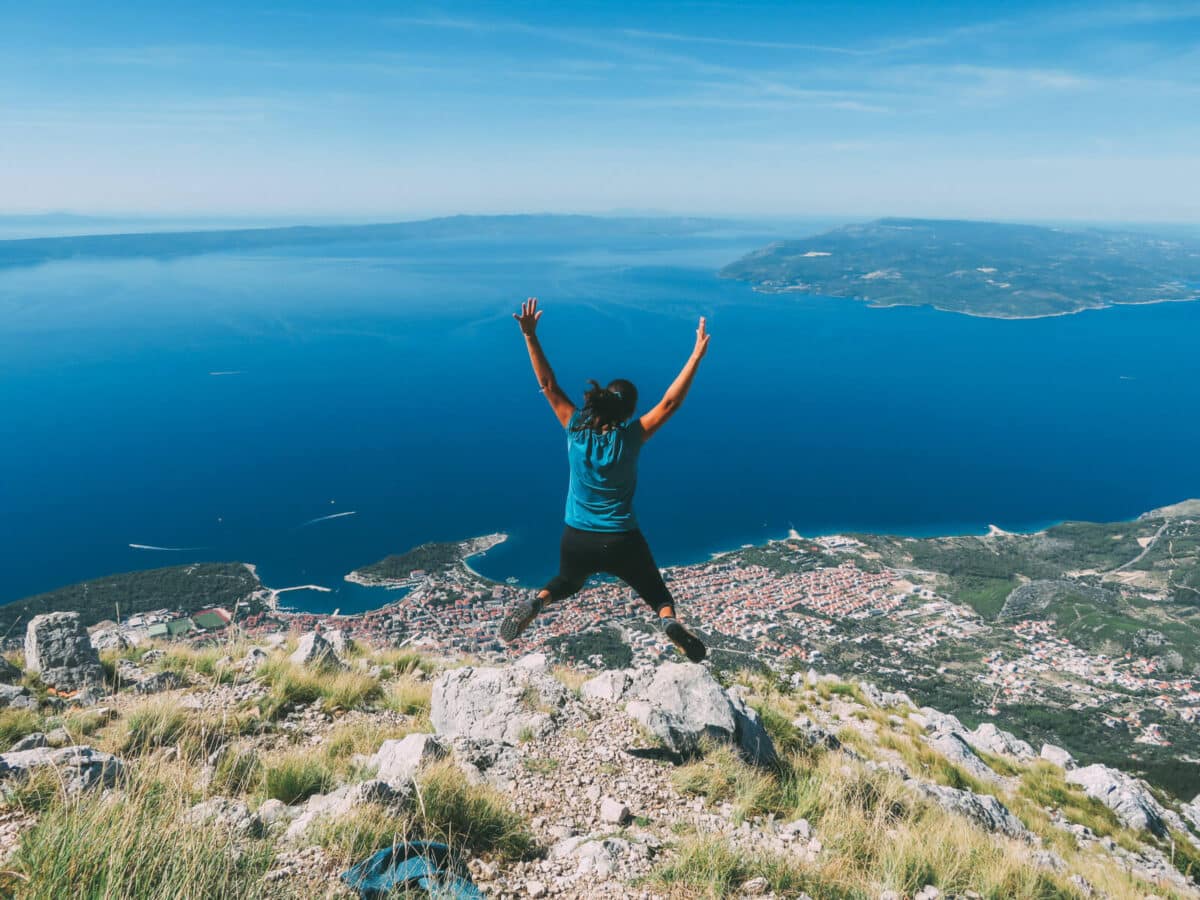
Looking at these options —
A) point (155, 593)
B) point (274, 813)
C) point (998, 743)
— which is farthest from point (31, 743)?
point (155, 593)

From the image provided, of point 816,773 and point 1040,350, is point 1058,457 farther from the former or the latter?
point 816,773

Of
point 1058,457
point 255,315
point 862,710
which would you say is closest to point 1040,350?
point 1058,457

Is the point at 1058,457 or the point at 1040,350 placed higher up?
the point at 1040,350

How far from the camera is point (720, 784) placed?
14.7 ft

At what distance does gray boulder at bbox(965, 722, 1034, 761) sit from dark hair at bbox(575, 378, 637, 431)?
10677mm

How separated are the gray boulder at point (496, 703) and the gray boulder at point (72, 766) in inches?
99.8

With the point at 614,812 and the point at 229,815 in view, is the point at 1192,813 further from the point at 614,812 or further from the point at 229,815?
the point at 229,815

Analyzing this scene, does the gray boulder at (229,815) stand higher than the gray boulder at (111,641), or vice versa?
the gray boulder at (229,815)

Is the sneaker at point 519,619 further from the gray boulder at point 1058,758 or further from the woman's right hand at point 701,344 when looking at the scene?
the gray boulder at point 1058,758

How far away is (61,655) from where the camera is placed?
251 inches

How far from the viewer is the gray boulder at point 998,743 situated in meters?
11.2

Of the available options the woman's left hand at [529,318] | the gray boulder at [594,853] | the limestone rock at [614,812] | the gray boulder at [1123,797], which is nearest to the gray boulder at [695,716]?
the limestone rock at [614,812]

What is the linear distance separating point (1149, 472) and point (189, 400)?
136050 mm

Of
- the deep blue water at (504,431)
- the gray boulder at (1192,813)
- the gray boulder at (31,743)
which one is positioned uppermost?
the gray boulder at (31,743)
